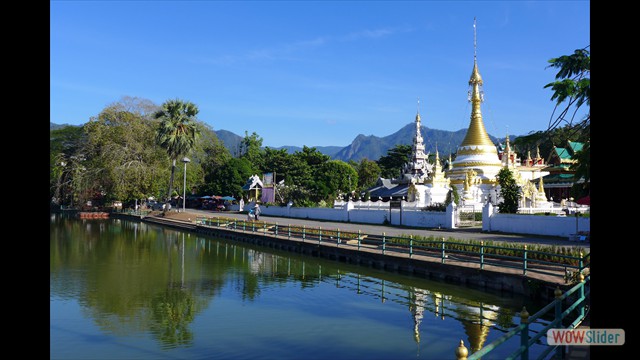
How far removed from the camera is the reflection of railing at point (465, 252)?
15109 mm

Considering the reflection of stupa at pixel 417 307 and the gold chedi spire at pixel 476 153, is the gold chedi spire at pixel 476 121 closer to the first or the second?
the gold chedi spire at pixel 476 153

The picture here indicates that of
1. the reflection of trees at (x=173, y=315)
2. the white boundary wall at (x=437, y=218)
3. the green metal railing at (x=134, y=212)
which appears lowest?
the reflection of trees at (x=173, y=315)

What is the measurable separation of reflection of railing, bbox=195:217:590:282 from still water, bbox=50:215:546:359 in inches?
47.4

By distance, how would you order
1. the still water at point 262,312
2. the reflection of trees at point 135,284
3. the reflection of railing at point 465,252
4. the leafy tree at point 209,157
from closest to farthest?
the still water at point 262,312
the reflection of trees at point 135,284
the reflection of railing at point 465,252
the leafy tree at point 209,157

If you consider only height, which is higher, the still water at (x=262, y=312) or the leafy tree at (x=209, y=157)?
the leafy tree at (x=209, y=157)

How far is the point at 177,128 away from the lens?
50750 millimetres

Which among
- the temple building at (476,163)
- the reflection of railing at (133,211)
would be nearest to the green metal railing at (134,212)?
the reflection of railing at (133,211)

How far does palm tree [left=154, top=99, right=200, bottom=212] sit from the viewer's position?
50281 millimetres

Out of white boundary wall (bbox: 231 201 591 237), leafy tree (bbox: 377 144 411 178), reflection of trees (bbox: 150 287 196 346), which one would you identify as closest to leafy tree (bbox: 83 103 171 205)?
white boundary wall (bbox: 231 201 591 237)

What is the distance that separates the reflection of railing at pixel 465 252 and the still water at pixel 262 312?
1.20 metres

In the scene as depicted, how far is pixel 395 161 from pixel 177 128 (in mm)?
53857

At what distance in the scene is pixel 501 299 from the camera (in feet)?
51.3

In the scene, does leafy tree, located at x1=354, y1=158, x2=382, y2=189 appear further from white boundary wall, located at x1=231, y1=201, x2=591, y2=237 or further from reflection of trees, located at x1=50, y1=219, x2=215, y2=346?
reflection of trees, located at x1=50, y1=219, x2=215, y2=346
